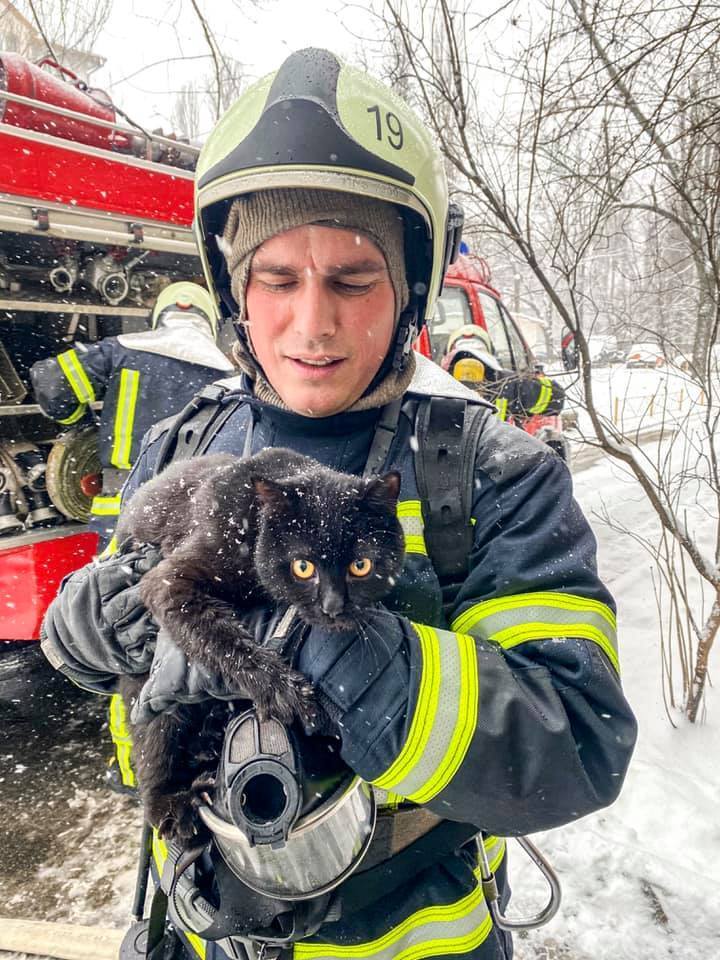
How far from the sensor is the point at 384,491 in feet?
4.62

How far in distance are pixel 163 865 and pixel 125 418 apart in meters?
2.77

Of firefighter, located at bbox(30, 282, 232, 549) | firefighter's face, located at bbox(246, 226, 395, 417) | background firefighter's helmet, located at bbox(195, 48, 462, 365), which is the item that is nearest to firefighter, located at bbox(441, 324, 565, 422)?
firefighter, located at bbox(30, 282, 232, 549)

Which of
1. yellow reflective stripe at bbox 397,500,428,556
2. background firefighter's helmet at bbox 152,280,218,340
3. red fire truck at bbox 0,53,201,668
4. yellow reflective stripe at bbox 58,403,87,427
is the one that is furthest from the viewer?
background firefighter's helmet at bbox 152,280,218,340

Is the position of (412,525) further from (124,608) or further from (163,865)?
(163,865)

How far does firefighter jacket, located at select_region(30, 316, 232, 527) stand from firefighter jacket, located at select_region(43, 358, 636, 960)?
2299 millimetres

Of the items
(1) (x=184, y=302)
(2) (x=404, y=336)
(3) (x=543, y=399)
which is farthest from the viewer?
(3) (x=543, y=399)

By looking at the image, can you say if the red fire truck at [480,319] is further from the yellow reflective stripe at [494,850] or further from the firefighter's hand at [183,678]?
the firefighter's hand at [183,678]

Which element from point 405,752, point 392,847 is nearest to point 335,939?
point 392,847

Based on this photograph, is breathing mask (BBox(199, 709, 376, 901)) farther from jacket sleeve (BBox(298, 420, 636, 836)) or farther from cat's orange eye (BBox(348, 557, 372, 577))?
cat's orange eye (BBox(348, 557, 372, 577))

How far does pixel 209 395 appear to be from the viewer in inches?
73.7

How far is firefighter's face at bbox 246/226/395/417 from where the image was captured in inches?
56.9

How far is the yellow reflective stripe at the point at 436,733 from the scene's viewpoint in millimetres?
1075

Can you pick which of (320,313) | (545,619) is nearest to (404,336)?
(320,313)

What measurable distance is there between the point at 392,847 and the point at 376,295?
4.33ft
